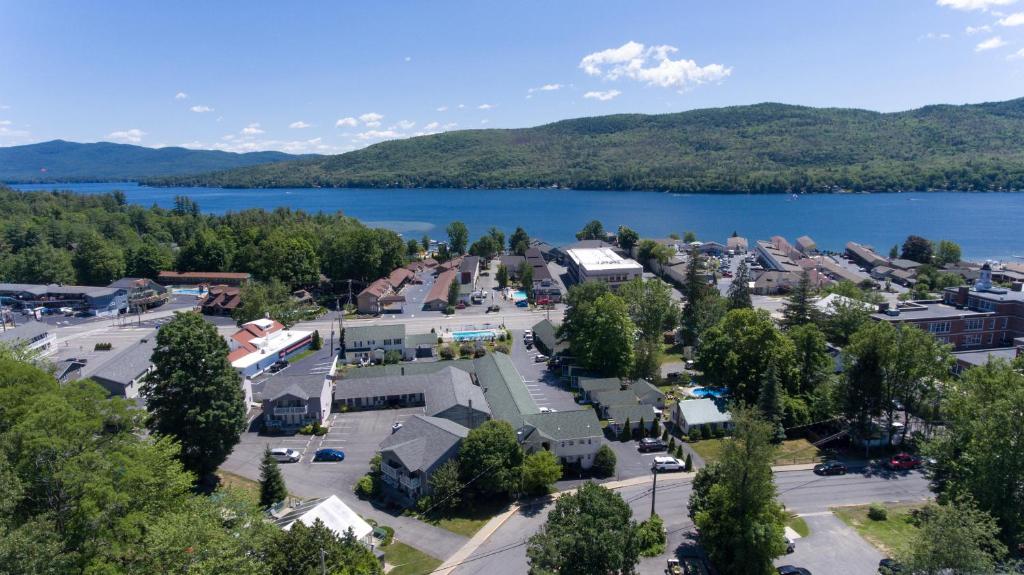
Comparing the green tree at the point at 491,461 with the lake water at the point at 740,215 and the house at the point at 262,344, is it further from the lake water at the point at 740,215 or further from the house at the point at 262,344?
the lake water at the point at 740,215

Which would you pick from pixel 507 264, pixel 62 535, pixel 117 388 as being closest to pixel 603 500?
pixel 62 535

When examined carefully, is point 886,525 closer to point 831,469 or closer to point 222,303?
point 831,469

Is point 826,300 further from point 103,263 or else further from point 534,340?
point 103,263

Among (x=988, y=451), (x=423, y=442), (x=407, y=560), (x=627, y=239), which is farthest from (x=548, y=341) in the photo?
(x=627, y=239)

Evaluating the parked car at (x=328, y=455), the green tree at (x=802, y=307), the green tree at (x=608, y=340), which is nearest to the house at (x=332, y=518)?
the parked car at (x=328, y=455)

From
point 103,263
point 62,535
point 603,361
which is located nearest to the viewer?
point 62,535

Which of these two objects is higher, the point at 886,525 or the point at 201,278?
the point at 201,278
